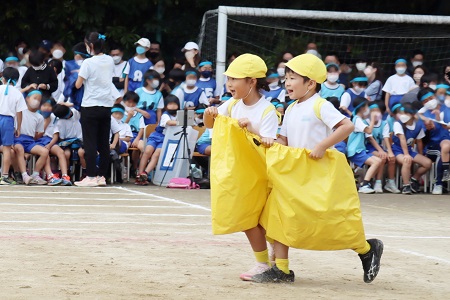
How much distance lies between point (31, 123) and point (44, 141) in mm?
350

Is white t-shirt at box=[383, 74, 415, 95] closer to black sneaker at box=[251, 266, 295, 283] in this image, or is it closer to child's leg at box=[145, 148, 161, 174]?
child's leg at box=[145, 148, 161, 174]

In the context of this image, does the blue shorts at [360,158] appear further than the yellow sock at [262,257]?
Yes

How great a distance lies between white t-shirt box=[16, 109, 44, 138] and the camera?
16.5m

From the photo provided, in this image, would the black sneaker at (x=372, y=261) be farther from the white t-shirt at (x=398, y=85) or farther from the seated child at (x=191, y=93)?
the white t-shirt at (x=398, y=85)

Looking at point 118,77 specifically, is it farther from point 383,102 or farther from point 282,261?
point 282,261

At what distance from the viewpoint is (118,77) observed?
19188 millimetres

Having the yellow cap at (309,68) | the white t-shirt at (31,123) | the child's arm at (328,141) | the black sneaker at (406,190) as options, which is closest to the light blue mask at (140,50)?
the white t-shirt at (31,123)

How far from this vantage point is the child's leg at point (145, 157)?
17312 mm

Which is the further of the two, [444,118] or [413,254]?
[444,118]

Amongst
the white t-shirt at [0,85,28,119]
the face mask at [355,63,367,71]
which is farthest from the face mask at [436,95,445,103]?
the white t-shirt at [0,85,28,119]

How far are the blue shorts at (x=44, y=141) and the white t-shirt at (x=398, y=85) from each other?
21.1 ft

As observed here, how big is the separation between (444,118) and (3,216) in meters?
8.81

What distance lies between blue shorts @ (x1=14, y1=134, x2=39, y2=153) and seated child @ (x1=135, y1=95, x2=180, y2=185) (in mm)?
1860

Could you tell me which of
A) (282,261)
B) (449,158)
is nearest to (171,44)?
(449,158)
